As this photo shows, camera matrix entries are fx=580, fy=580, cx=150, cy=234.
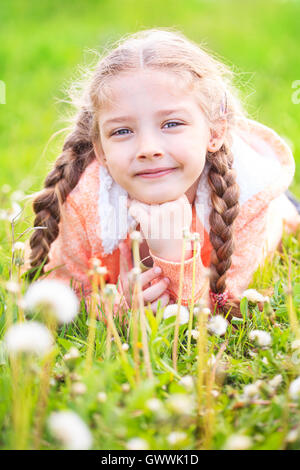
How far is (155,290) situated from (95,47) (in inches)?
154

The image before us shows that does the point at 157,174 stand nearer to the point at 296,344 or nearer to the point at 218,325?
the point at 218,325

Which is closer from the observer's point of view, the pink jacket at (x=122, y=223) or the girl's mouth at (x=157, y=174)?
the girl's mouth at (x=157, y=174)

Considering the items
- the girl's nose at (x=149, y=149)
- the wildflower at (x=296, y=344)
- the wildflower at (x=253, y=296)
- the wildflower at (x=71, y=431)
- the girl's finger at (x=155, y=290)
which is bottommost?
the wildflower at (x=71, y=431)

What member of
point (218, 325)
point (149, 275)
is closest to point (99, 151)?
point (149, 275)

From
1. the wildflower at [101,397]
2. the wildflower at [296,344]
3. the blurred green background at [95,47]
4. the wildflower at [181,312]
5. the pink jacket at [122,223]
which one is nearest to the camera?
the wildflower at [101,397]

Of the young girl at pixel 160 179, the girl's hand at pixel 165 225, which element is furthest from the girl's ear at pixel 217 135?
the girl's hand at pixel 165 225

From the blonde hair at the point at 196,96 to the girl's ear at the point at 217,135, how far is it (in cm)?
2

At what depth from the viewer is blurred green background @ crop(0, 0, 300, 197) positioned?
4090 millimetres

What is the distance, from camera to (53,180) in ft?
8.13

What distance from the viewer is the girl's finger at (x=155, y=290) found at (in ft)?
7.19

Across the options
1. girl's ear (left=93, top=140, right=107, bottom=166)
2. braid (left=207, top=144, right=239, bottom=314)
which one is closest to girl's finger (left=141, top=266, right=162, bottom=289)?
braid (left=207, top=144, right=239, bottom=314)

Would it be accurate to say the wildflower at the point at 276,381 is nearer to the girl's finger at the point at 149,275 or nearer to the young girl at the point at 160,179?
the young girl at the point at 160,179

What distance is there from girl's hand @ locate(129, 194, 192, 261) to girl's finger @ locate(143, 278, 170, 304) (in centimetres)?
10

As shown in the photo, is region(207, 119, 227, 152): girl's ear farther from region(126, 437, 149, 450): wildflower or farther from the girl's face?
region(126, 437, 149, 450): wildflower
